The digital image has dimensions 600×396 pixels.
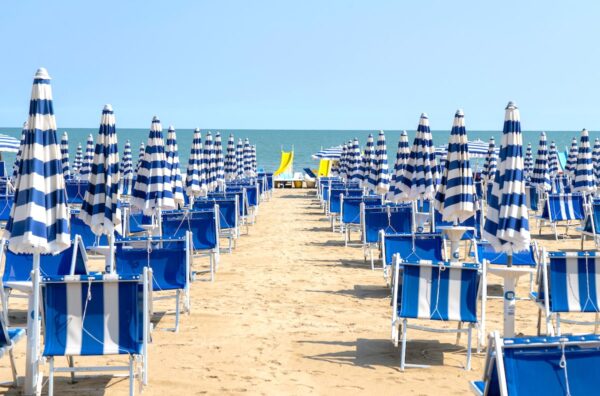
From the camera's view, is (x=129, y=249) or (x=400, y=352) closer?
(x=400, y=352)

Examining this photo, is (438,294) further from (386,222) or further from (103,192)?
(386,222)

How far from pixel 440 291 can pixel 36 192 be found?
302cm

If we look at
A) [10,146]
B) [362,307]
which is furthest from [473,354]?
[10,146]

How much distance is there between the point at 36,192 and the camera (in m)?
5.09

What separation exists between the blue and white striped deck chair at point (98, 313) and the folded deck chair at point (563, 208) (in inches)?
401

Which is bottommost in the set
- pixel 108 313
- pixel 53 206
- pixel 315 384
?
pixel 315 384

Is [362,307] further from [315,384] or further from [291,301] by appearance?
[315,384]

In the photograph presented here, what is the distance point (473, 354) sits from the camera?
6277 millimetres

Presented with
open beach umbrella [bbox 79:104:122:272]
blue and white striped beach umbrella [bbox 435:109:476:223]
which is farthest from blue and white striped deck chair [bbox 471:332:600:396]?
blue and white striped beach umbrella [bbox 435:109:476:223]

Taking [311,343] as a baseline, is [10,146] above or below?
above

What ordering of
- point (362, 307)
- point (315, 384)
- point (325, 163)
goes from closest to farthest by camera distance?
point (315, 384) < point (362, 307) < point (325, 163)

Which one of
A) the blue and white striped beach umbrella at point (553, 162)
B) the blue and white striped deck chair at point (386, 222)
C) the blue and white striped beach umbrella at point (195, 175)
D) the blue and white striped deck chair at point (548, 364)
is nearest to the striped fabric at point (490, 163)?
the blue and white striped beach umbrella at point (553, 162)

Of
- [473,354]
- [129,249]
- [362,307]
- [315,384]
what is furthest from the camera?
[362,307]

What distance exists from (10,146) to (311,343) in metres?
16.1
